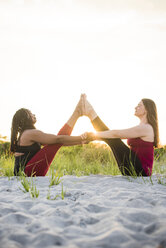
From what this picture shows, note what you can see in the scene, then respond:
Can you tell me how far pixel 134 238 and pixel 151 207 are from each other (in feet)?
1.86

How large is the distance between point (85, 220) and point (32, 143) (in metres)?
2.21

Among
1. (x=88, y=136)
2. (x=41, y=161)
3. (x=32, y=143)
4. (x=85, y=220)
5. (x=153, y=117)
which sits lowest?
(x=85, y=220)

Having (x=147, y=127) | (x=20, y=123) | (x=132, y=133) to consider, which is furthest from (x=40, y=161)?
(x=147, y=127)

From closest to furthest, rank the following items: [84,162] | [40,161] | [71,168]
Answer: [40,161], [71,168], [84,162]

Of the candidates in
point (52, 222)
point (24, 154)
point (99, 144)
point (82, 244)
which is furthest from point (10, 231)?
point (99, 144)

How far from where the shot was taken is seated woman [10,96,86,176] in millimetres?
3441

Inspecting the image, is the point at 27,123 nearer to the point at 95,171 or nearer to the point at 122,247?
the point at 95,171

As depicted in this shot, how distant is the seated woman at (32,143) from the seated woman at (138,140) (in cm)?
42

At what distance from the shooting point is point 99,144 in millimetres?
8156

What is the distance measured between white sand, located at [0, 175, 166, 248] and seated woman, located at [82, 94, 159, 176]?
110cm

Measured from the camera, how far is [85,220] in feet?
5.24

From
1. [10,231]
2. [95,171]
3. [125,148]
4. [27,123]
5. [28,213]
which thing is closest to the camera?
[10,231]

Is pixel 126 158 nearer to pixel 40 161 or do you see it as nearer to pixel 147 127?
pixel 147 127

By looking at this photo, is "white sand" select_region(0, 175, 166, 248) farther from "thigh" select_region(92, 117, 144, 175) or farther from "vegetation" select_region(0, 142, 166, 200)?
"thigh" select_region(92, 117, 144, 175)
